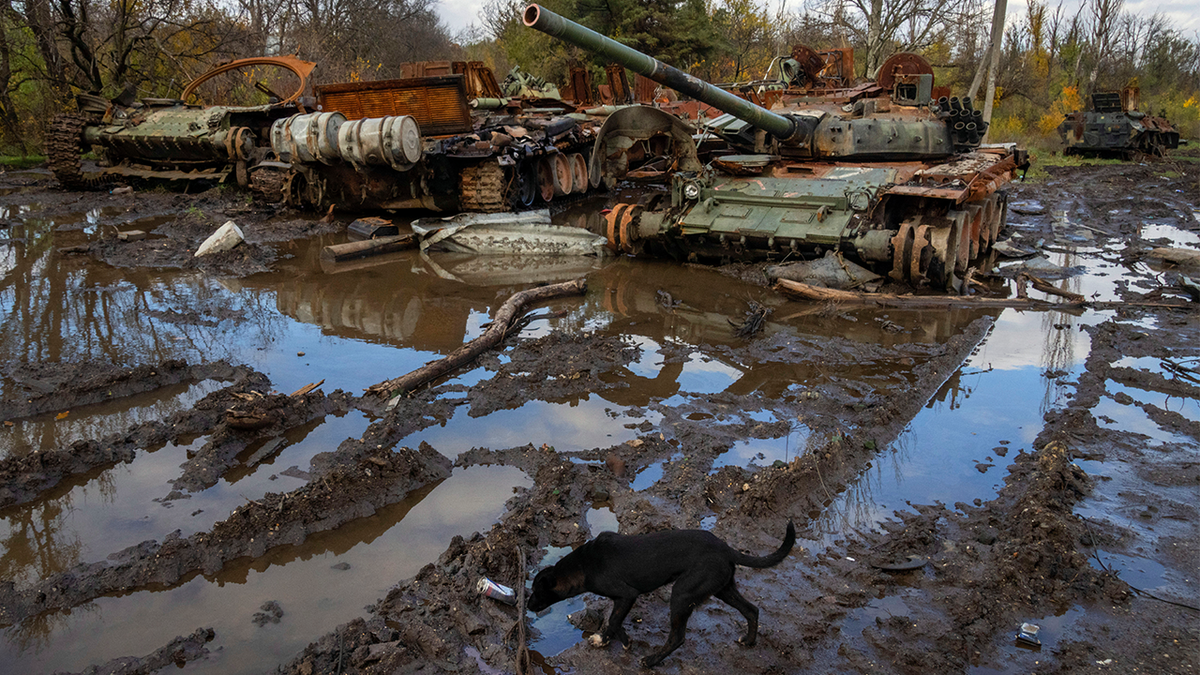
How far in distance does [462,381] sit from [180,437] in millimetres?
1870

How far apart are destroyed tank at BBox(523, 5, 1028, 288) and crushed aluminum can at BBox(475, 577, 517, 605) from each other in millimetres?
5333

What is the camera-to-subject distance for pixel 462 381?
585 centimetres

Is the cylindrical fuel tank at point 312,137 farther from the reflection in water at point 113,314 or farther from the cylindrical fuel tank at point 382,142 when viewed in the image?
the reflection in water at point 113,314

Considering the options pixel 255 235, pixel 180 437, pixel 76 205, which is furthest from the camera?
pixel 76 205

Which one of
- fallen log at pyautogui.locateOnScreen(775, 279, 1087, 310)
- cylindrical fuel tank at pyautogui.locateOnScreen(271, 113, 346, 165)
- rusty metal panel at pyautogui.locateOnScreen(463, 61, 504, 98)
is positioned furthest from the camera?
rusty metal panel at pyautogui.locateOnScreen(463, 61, 504, 98)

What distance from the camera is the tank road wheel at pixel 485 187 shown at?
36.9 feet

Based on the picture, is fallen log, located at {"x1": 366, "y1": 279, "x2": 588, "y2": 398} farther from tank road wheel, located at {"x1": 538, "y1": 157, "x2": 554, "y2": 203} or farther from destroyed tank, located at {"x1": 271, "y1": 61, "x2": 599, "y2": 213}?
tank road wheel, located at {"x1": 538, "y1": 157, "x2": 554, "y2": 203}

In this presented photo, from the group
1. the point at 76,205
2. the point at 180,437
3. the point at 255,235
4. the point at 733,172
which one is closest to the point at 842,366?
the point at 733,172

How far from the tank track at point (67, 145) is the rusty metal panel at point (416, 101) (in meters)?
6.41

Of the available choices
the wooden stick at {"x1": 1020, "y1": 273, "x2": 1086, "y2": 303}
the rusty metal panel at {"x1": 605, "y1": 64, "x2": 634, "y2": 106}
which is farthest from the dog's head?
the rusty metal panel at {"x1": 605, "y1": 64, "x2": 634, "y2": 106}

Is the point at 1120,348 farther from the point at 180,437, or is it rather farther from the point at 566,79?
the point at 566,79

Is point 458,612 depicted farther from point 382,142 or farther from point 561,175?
point 561,175

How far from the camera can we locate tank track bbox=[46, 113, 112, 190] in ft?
49.1

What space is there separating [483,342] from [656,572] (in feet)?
12.6
